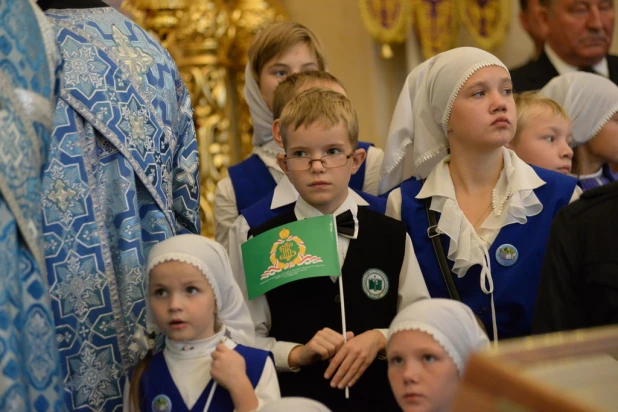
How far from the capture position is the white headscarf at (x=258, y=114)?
4.20 meters

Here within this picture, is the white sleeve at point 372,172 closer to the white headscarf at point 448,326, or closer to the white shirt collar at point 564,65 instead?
the white headscarf at point 448,326

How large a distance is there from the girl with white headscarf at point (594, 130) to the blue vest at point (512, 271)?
0.71m

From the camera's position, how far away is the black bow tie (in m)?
3.09

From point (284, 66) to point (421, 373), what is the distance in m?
2.03

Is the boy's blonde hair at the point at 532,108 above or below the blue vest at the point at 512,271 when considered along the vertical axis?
above

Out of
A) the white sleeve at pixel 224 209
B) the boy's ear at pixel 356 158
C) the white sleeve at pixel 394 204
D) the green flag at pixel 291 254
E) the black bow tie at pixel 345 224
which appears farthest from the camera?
the white sleeve at pixel 224 209

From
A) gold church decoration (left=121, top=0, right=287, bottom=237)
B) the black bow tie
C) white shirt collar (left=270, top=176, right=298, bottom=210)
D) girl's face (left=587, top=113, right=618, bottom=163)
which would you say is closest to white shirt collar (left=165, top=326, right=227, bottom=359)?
the black bow tie

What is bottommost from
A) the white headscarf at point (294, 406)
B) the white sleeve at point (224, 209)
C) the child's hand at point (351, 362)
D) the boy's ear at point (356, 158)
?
the child's hand at point (351, 362)

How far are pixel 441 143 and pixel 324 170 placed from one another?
24.8 inches

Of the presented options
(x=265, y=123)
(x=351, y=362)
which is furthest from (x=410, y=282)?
(x=265, y=123)

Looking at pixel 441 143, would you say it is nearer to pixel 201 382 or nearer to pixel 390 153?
pixel 390 153

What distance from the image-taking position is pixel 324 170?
10.1 feet

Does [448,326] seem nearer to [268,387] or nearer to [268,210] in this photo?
[268,387]

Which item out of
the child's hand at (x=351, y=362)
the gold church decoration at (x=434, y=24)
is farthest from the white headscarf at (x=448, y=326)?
the gold church decoration at (x=434, y=24)
